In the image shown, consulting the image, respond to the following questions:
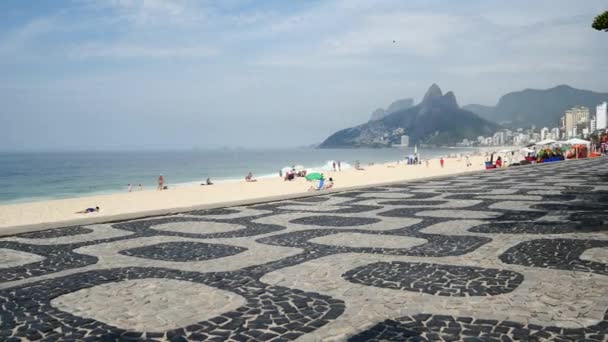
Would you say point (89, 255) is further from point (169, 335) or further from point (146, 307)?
point (169, 335)

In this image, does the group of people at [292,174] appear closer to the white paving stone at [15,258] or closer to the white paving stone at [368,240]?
the white paving stone at [368,240]

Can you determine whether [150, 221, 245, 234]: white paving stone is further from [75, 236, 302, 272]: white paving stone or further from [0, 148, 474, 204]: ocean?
[0, 148, 474, 204]: ocean

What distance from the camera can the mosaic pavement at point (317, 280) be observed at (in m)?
4.01

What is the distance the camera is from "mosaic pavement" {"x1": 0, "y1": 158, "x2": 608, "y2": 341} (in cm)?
401

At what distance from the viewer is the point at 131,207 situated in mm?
26250

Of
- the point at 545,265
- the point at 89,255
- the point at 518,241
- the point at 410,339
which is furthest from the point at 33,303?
the point at 518,241

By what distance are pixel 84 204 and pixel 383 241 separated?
2563cm

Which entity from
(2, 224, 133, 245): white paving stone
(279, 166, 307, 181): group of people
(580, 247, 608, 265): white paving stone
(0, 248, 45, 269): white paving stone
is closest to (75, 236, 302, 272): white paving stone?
(0, 248, 45, 269): white paving stone

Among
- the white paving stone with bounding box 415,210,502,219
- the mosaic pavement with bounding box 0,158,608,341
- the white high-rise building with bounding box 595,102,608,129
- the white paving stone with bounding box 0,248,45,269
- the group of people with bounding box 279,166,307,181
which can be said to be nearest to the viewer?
the mosaic pavement with bounding box 0,158,608,341

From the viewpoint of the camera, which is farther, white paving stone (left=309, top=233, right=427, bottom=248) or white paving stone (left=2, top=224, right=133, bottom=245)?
white paving stone (left=2, top=224, right=133, bottom=245)

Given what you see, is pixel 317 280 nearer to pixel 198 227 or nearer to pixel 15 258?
pixel 15 258

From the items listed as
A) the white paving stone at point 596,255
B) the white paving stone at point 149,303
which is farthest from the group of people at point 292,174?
the white paving stone at point 149,303

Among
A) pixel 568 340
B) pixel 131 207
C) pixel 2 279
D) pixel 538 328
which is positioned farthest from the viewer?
pixel 131 207

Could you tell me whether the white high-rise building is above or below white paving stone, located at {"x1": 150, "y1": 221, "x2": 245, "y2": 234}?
above
